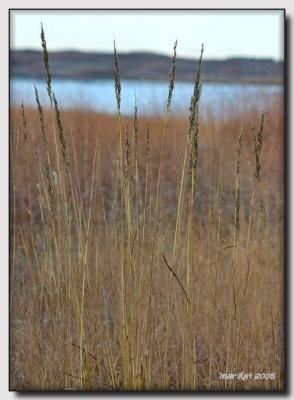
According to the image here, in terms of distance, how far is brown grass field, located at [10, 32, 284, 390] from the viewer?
9.39ft

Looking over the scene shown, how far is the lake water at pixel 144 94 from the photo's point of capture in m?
3.06

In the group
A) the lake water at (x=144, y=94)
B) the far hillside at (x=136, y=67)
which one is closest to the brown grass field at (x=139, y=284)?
the lake water at (x=144, y=94)

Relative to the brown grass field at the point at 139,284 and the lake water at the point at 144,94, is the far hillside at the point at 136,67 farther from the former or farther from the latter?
the brown grass field at the point at 139,284

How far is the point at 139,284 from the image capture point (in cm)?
284

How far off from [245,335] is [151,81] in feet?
3.89

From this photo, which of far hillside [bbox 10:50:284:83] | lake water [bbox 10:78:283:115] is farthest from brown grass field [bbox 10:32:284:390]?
far hillside [bbox 10:50:284:83]

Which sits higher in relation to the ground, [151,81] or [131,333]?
[151,81]

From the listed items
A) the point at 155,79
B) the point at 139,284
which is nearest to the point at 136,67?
the point at 155,79

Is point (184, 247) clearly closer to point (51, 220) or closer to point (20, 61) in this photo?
point (51, 220)

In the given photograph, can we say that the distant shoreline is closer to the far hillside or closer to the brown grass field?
the far hillside

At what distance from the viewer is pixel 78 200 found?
307cm

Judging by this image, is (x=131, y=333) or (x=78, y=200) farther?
(x=78, y=200)
